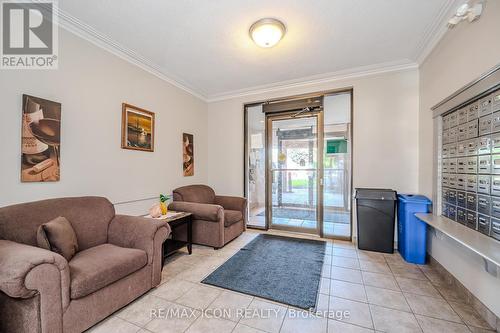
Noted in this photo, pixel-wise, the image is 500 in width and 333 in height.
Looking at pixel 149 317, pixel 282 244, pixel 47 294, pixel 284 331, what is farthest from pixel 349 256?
pixel 47 294

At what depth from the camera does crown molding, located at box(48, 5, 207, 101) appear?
7.01 feet

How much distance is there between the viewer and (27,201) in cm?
189

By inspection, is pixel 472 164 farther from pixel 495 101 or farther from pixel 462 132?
pixel 495 101

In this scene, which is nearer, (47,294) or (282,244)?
(47,294)

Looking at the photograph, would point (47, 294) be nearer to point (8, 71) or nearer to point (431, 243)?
point (8, 71)

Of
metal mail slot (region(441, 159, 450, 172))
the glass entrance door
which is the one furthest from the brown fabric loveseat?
metal mail slot (region(441, 159, 450, 172))

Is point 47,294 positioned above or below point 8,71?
below

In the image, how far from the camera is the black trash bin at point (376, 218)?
9.55 ft

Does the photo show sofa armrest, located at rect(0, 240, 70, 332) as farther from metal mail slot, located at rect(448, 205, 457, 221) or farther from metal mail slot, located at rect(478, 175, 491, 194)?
metal mail slot, located at rect(448, 205, 457, 221)

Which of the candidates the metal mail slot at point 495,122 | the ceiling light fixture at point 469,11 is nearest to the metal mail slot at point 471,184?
the metal mail slot at point 495,122

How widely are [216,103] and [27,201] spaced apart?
337cm

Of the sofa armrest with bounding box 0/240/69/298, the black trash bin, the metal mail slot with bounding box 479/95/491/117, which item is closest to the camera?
the sofa armrest with bounding box 0/240/69/298

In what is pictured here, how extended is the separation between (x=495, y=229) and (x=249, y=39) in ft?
9.78

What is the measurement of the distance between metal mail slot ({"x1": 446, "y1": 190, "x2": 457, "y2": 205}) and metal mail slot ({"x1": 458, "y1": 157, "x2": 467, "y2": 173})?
262mm
